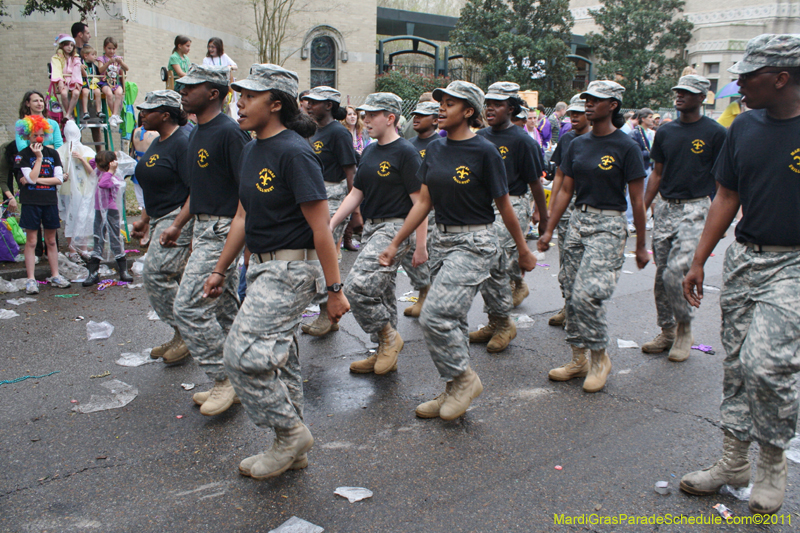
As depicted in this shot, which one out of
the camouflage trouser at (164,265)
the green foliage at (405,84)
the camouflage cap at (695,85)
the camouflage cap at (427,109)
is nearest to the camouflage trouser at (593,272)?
the camouflage cap at (695,85)

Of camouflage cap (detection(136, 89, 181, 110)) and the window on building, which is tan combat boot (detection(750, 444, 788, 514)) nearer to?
camouflage cap (detection(136, 89, 181, 110))

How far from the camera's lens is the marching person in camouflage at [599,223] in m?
4.73

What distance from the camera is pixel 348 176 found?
6.47 metres

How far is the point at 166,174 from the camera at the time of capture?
16.1 ft

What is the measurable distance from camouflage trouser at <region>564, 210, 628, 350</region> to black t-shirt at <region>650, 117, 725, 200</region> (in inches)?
33.2

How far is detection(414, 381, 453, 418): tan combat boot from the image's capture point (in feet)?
13.9

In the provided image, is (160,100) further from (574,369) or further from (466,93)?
(574,369)

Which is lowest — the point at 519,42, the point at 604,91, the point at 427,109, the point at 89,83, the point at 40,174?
the point at 40,174

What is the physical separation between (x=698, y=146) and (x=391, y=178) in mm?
2607

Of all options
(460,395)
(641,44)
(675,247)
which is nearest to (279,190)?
(460,395)

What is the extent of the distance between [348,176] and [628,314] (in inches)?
132

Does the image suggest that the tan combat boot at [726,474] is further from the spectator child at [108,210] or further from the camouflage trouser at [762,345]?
the spectator child at [108,210]

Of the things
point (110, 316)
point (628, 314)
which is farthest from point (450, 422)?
point (110, 316)

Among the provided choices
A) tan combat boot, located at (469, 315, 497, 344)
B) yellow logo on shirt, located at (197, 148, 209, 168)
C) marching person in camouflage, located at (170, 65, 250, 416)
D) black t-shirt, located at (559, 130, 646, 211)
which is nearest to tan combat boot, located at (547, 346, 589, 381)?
tan combat boot, located at (469, 315, 497, 344)
